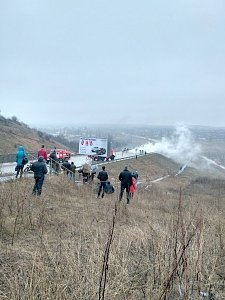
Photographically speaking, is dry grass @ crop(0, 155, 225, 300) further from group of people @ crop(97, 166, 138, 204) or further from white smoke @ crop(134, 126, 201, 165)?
white smoke @ crop(134, 126, 201, 165)

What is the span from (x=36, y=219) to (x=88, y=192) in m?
9.12

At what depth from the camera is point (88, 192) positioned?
712 inches

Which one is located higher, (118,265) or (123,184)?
(118,265)

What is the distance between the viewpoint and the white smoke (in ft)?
355

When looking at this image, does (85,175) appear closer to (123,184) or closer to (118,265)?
(123,184)

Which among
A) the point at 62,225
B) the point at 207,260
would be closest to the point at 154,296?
the point at 207,260

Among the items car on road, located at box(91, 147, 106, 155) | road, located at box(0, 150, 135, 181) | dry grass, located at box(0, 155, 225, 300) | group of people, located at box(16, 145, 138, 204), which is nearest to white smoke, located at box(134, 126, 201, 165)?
road, located at box(0, 150, 135, 181)

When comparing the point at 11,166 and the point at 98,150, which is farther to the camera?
the point at 98,150

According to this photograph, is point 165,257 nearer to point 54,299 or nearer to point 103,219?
point 54,299

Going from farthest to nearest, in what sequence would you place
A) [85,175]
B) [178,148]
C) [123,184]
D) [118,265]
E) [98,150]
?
[178,148], [98,150], [85,175], [123,184], [118,265]

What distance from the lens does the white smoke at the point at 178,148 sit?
108062 mm

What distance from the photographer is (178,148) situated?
414 ft

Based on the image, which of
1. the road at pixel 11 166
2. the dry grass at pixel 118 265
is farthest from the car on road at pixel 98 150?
the dry grass at pixel 118 265

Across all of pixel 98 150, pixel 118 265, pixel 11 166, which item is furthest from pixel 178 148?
pixel 118 265
